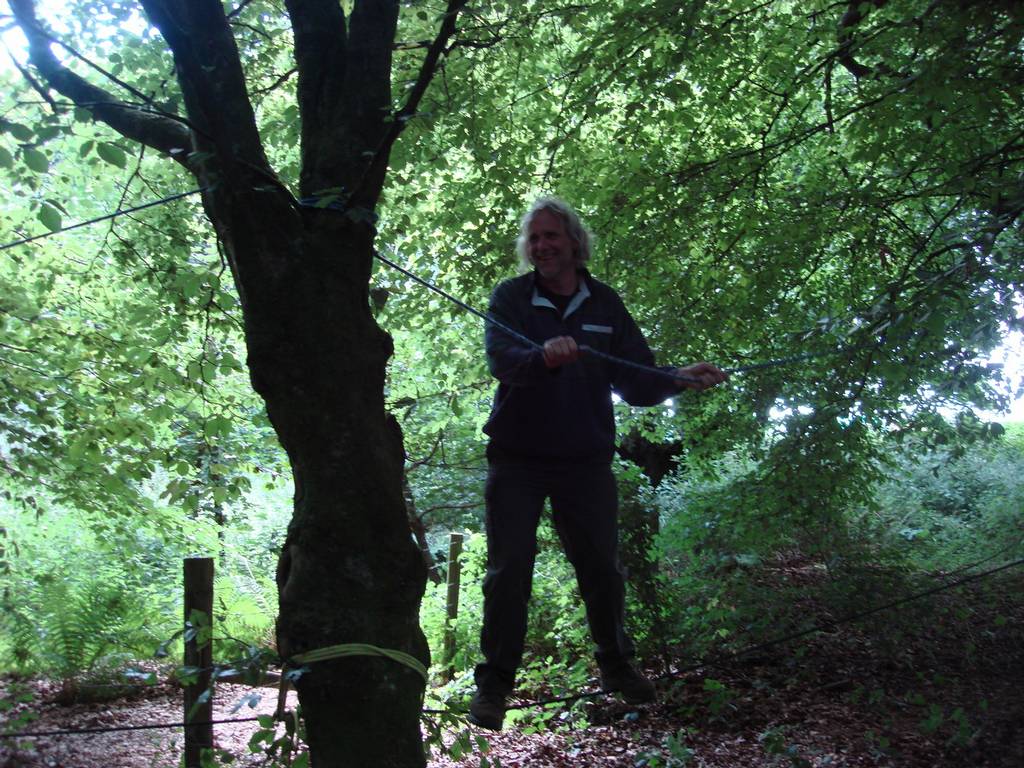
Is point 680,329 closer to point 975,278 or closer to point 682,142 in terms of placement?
point 682,142

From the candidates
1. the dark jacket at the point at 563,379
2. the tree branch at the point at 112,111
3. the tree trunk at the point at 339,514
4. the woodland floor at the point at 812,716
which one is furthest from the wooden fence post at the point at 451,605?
the tree branch at the point at 112,111

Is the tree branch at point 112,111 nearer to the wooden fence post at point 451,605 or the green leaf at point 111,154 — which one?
the green leaf at point 111,154

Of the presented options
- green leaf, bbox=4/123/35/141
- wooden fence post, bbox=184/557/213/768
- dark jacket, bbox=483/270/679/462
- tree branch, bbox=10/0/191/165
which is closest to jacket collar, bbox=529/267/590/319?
dark jacket, bbox=483/270/679/462

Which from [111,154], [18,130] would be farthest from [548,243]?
[18,130]

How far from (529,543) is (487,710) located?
0.60 metres

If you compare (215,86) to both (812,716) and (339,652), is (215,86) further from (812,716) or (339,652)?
(812,716)

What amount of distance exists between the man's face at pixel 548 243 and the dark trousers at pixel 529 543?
0.75 metres

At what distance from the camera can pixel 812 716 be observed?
18.6ft

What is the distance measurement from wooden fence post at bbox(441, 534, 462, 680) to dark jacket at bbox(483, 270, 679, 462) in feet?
16.5

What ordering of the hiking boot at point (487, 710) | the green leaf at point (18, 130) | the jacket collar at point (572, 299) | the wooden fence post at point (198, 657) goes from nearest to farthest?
1. the green leaf at point (18, 130)
2. the hiking boot at point (487, 710)
3. the jacket collar at point (572, 299)
4. the wooden fence post at point (198, 657)

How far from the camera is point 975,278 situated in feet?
13.0

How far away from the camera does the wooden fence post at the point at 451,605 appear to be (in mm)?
7891

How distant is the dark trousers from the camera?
3.16m

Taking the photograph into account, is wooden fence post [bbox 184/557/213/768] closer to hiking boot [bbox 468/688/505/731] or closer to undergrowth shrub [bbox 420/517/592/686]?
hiking boot [bbox 468/688/505/731]
